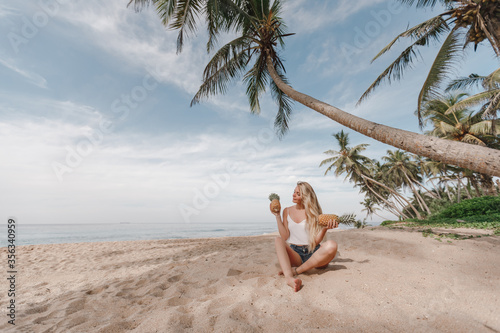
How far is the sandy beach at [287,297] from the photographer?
1.73 meters

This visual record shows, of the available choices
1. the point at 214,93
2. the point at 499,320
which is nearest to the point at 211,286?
the point at 499,320

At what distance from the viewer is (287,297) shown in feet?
6.97

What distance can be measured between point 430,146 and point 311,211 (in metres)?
1.94

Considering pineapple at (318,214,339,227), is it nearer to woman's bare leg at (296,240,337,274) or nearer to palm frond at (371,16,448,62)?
woman's bare leg at (296,240,337,274)

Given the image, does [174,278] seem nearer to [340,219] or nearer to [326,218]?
[326,218]

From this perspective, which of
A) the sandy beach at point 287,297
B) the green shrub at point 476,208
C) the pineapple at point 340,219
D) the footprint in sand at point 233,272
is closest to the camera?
the sandy beach at point 287,297

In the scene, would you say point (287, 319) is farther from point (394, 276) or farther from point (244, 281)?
point (394, 276)

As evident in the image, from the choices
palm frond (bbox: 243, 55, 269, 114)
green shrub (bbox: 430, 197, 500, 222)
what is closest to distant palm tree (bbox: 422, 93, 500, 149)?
green shrub (bbox: 430, 197, 500, 222)

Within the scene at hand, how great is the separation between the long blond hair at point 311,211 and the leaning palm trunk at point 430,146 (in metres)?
1.72

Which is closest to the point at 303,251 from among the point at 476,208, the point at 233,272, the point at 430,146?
the point at 233,272

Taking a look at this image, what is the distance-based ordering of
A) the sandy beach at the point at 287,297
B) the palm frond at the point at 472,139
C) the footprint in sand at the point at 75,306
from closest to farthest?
the sandy beach at the point at 287,297 → the footprint in sand at the point at 75,306 → the palm frond at the point at 472,139

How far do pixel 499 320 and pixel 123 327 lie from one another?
9.82 feet

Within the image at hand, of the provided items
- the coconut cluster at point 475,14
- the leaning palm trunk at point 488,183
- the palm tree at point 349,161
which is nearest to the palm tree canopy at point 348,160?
the palm tree at point 349,161

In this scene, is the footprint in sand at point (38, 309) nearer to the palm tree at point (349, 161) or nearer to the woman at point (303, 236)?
the woman at point (303, 236)
